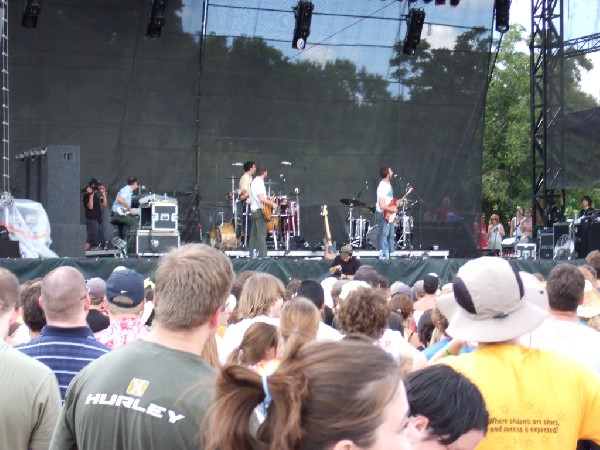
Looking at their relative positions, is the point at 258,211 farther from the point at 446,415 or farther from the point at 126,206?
the point at 446,415

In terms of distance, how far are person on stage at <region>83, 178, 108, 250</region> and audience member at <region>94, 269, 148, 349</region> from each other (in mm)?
13429

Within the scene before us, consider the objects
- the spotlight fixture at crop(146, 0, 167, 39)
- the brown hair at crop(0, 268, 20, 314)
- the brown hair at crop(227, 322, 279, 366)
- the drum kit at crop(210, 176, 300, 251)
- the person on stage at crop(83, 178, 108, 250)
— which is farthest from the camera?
the spotlight fixture at crop(146, 0, 167, 39)

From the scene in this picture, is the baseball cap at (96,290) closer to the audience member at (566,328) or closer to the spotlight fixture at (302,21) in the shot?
the audience member at (566,328)

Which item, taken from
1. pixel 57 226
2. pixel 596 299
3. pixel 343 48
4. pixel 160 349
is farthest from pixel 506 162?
pixel 160 349

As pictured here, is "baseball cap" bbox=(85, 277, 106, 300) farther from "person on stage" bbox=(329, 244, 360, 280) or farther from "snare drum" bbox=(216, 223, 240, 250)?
"snare drum" bbox=(216, 223, 240, 250)

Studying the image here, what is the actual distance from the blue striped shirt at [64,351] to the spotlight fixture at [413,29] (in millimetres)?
16656

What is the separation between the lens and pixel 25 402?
123 inches

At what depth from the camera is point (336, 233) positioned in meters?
19.5

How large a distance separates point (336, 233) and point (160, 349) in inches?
667

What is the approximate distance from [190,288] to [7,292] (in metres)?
1.32

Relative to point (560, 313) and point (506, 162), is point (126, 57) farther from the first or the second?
point (506, 162)

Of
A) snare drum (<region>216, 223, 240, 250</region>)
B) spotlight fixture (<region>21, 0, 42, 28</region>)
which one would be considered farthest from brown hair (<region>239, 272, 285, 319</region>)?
spotlight fixture (<region>21, 0, 42, 28</region>)

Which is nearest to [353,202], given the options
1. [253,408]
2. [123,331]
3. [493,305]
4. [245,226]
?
[245,226]

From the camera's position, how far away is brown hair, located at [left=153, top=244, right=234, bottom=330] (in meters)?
2.62
